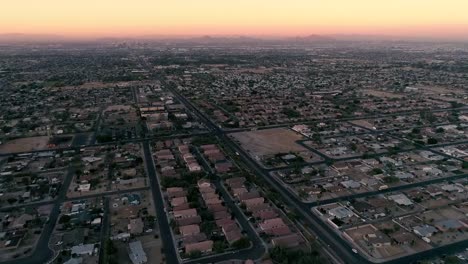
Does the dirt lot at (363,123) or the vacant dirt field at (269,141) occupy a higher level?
the vacant dirt field at (269,141)

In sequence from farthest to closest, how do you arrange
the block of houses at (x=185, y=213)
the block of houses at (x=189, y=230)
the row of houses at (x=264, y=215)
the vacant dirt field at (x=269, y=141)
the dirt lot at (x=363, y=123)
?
the dirt lot at (x=363, y=123) → the vacant dirt field at (x=269, y=141) → the block of houses at (x=185, y=213) → the block of houses at (x=189, y=230) → the row of houses at (x=264, y=215)

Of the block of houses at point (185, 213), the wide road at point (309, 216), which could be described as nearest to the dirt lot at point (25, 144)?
the wide road at point (309, 216)

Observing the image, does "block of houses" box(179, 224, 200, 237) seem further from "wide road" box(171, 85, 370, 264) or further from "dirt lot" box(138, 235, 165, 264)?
"wide road" box(171, 85, 370, 264)

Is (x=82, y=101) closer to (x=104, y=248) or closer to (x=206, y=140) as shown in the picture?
(x=206, y=140)

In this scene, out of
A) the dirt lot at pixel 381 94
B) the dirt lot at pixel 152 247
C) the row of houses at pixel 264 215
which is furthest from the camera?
the dirt lot at pixel 381 94

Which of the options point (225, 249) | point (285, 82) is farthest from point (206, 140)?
point (285, 82)

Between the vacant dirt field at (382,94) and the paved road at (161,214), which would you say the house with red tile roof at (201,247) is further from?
the vacant dirt field at (382,94)

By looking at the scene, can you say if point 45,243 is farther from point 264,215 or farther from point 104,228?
point 264,215
